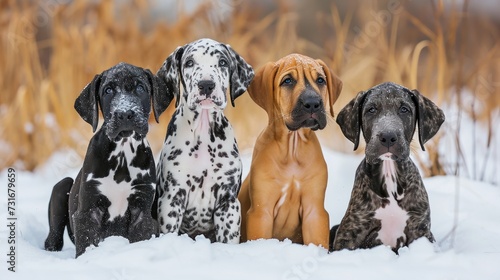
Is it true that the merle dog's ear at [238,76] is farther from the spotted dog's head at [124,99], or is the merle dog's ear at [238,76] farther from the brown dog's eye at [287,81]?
the spotted dog's head at [124,99]

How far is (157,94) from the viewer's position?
5133 mm

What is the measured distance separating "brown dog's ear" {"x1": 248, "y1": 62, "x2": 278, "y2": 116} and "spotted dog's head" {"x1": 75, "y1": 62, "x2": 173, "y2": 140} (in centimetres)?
59

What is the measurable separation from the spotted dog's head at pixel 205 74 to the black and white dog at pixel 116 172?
20 centimetres

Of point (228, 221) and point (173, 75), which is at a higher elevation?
point (173, 75)

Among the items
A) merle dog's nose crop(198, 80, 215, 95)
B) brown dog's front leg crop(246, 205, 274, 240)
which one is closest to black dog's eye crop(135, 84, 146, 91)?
merle dog's nose crop(198, 80, 215, 95)

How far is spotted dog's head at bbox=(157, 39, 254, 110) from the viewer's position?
16.4 ft

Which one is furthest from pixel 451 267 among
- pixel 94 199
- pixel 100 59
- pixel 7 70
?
pixel 7 70

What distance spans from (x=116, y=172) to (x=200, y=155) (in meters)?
0.56

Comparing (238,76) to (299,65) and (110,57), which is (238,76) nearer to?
(299,65)

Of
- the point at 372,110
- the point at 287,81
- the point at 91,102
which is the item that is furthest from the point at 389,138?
the point at 91,102

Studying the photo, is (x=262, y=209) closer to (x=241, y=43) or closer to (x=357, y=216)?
(x=357, y=216)

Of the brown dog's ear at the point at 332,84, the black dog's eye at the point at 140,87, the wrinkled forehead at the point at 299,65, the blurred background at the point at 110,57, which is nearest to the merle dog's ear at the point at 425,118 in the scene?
the brown dog's ear at the point at 332,84

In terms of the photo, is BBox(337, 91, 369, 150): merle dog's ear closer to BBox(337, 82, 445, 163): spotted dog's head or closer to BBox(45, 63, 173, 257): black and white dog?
BBox(337, 82, 445, 163): spotted dog's head

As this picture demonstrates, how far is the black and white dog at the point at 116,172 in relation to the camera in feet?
16.4
